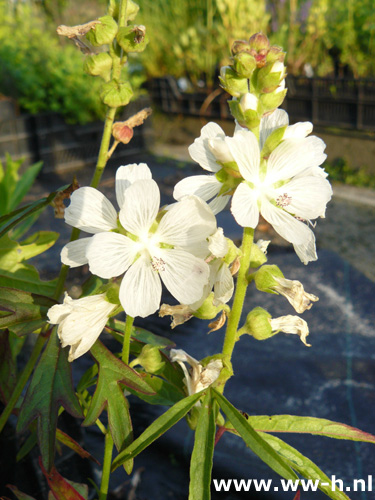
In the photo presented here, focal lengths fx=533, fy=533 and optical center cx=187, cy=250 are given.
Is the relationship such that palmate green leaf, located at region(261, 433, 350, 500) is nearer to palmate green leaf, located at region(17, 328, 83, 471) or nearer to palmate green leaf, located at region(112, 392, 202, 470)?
palmate green leaf, located at region(112, 392, 202, 470)

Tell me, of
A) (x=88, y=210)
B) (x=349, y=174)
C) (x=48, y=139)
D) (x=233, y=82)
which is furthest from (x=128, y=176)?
(x=349, y=174)

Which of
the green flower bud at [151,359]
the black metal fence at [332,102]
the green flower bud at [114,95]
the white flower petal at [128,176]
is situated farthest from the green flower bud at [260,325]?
the black metal fence at [332,102]

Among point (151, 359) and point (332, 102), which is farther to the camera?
point (332, 102)

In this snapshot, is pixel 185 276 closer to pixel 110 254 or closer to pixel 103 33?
pixel 110 254

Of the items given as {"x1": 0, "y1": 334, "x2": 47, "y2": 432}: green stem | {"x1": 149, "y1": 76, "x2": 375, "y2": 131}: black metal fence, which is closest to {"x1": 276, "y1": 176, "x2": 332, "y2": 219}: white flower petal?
{"x1": 0, "y1": 334, "x2": 47, "y2": 432}: green stem

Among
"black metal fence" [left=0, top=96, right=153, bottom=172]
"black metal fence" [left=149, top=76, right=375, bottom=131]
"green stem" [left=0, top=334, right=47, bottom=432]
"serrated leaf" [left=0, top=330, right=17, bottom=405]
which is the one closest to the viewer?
"green stem" [left=0, top=334, right=47, bottom=432]

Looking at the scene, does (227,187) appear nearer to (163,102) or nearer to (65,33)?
(65,33)
